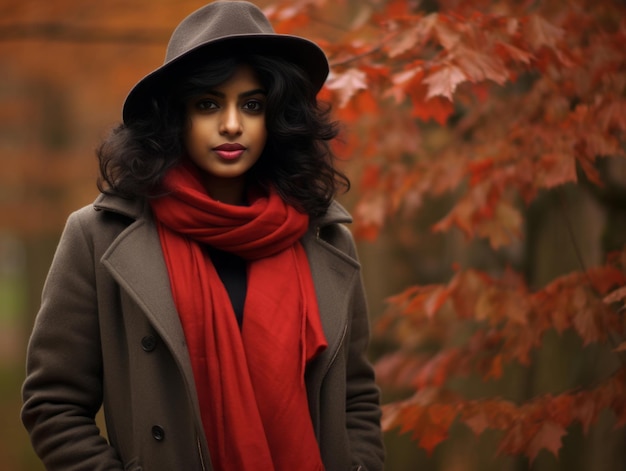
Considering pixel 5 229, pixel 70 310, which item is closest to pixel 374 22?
pixel 70 310

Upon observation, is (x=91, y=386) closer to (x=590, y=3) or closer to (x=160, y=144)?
(x=160, y=144)

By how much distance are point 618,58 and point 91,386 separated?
8.06ft

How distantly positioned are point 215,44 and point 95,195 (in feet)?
25.0

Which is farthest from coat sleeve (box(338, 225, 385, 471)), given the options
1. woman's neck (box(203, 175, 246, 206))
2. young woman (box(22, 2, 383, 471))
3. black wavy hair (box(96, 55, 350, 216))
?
woman's neck (box(203, 175, 246, 206))

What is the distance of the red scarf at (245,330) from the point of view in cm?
238

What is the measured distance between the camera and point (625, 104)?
315 cm

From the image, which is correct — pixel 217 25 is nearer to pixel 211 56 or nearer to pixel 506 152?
pixel 211 56

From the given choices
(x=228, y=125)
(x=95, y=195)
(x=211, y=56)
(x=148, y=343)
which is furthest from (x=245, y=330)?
(x=95, y=195)

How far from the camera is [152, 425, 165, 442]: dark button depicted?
93.5 inches

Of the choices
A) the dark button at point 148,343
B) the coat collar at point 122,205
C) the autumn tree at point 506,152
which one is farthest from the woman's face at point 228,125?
the autumn tree at point 506,152

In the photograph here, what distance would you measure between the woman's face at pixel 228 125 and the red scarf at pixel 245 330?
0.34ft

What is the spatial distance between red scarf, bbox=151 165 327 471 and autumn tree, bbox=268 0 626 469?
0.87 meters

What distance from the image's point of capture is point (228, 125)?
2514 millimetres

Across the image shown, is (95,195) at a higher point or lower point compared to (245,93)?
higher
